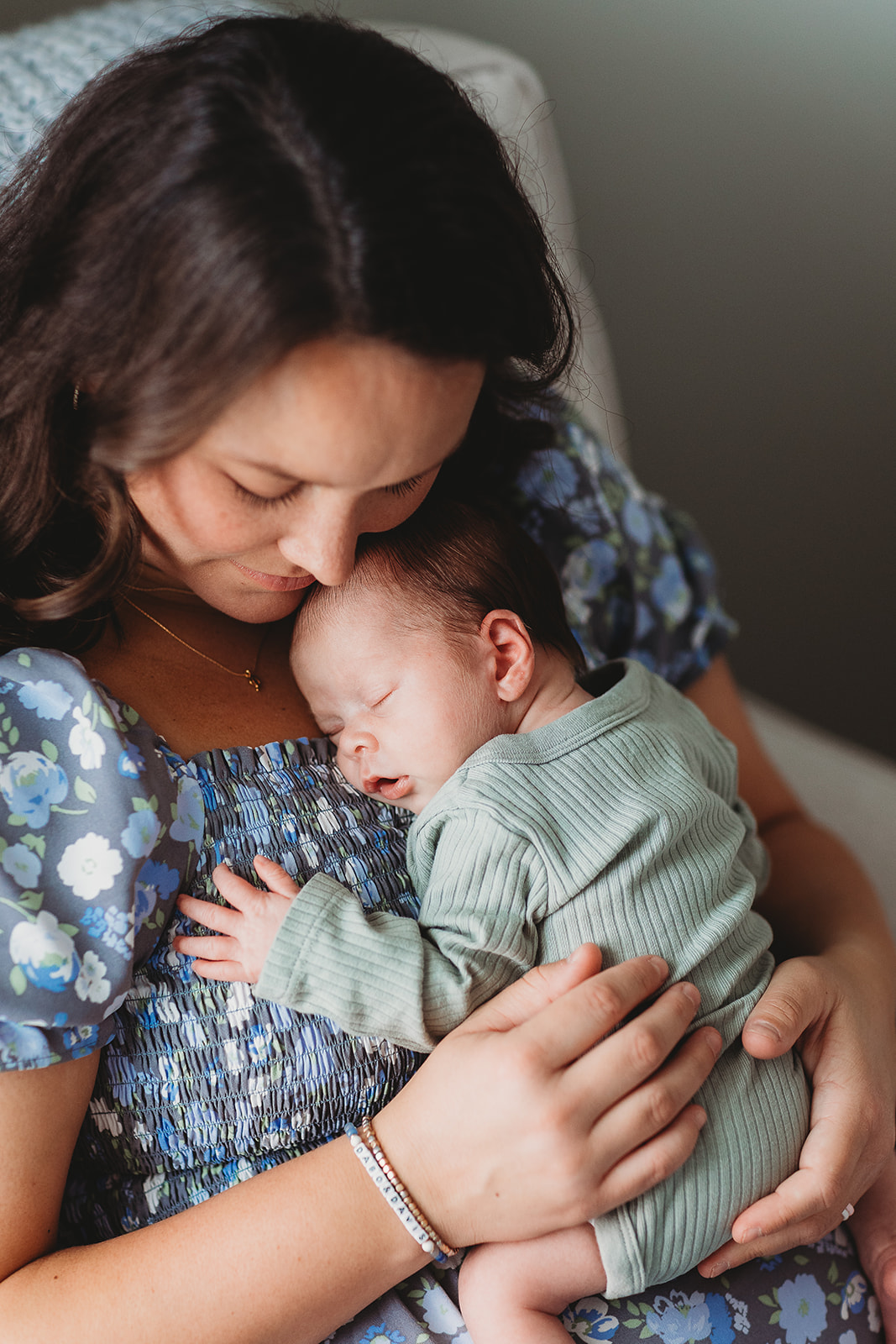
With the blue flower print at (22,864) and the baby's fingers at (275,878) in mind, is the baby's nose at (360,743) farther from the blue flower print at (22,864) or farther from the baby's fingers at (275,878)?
the blue flower print at (22,864)

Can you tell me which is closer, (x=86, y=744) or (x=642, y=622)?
(x=86, y=744)

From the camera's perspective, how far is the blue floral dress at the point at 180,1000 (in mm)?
799

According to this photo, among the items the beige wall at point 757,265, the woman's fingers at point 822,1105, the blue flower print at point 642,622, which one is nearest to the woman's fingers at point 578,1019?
the woman's fingers at point 822,1105

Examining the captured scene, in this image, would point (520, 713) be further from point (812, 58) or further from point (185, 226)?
point (812, 58)

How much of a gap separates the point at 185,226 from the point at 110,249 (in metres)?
0.07

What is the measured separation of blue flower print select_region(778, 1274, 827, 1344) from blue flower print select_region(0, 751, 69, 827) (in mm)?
755

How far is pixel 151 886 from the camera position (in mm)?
853

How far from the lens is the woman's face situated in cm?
74

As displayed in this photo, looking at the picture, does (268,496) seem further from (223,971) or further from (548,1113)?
(548,1113)

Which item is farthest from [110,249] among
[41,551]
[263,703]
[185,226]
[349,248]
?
[263,703]

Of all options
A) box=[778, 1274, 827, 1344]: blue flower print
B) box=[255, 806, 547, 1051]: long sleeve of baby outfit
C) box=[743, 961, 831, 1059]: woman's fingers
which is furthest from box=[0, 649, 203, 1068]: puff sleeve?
box=[778, 1274, 827, 1344]: blue flower print

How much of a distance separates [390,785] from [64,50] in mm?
952

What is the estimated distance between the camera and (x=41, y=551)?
932 mm

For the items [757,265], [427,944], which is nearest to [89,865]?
[427,944]
